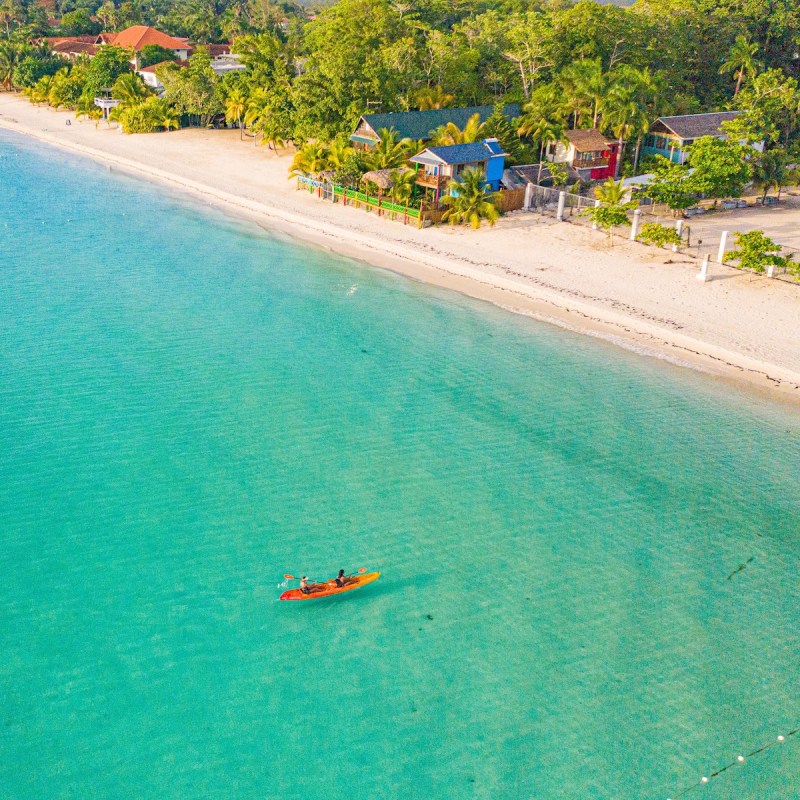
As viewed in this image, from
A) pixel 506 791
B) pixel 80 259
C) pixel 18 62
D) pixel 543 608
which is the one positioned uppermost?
pixel 18 62

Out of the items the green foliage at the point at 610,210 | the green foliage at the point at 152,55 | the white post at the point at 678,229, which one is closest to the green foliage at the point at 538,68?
the white post at the point at 678,229

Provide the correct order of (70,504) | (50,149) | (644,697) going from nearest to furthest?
(644,697)
(70,504)
(50,149)

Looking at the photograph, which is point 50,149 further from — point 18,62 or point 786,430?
point 786,430

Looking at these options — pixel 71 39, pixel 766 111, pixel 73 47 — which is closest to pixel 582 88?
pixel 766 111

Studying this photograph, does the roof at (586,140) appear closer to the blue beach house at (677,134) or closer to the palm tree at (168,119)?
the blue beach house at (677,134)

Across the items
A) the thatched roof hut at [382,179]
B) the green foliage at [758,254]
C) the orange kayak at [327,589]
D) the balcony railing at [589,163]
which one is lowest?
the orange kayak at [327,589]

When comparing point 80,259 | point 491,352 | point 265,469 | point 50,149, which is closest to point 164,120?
point 50,149

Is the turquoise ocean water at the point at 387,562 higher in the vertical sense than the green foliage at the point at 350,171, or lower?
lower
